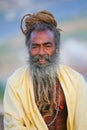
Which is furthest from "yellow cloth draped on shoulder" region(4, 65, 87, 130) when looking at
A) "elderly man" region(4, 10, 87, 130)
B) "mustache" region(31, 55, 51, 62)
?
"mustache" region(31, 55, 51, 62)

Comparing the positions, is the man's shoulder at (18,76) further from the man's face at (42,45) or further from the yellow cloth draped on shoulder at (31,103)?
the man's face at (42,45)

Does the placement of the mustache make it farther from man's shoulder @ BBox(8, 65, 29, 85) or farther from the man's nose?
man's shoulder @ BBox(8, 65, 29, 85)

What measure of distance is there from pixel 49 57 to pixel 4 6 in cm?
119

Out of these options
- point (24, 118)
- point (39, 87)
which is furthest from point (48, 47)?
point (24, 118)

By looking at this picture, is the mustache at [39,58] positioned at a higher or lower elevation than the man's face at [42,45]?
lower

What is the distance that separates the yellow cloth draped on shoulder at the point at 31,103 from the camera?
8.08 feet

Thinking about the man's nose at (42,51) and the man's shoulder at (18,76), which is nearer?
the man's nose at (42,51)

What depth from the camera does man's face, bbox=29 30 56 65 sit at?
2.46m

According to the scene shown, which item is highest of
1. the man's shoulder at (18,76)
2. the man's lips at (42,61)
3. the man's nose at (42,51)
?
the man's nose at (42,51)

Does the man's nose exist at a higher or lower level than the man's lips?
higher

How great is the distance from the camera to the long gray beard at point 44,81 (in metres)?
2.51

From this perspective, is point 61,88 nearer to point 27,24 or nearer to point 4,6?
point 27,24

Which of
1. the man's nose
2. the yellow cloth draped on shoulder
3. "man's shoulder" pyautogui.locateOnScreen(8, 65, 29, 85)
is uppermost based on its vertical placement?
the man's nose

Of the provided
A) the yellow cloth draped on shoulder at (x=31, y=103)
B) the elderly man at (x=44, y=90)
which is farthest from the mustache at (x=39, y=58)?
the yellow cloth draped on shoulder at (x=31, y=103)
